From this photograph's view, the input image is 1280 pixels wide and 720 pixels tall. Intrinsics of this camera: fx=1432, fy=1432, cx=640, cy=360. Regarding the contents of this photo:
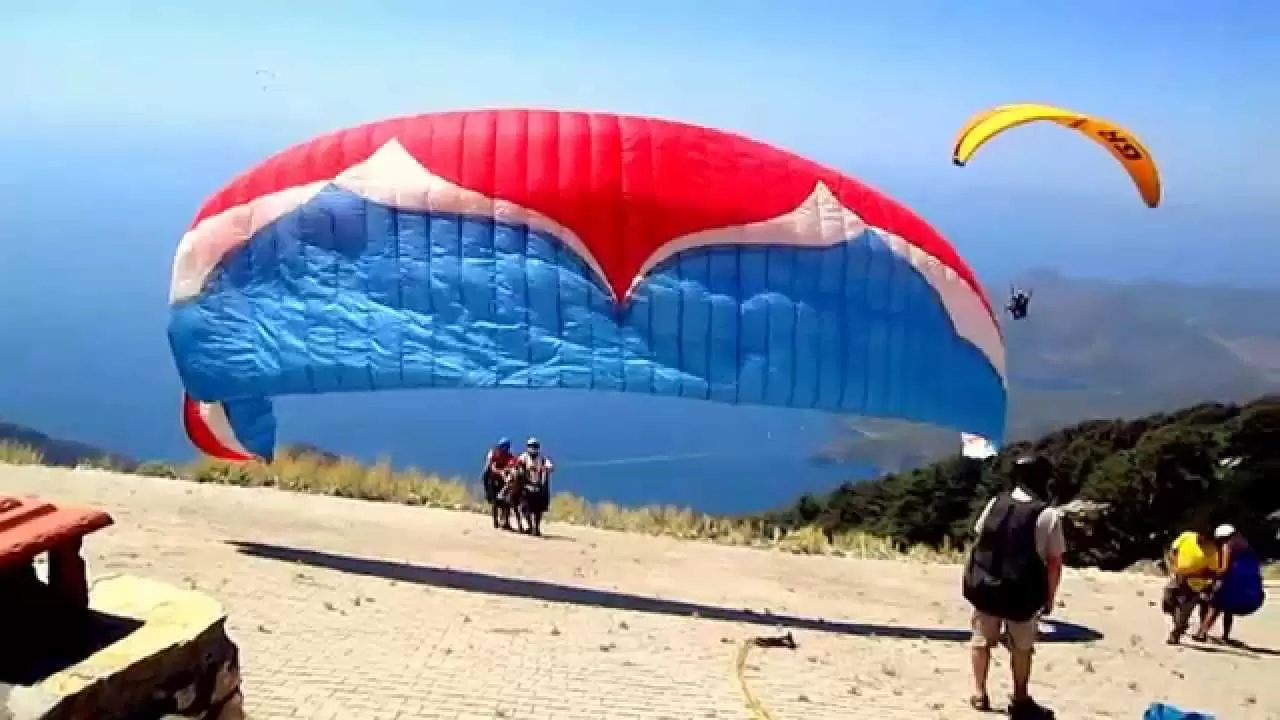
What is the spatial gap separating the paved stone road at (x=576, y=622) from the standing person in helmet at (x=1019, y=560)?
1182 mm

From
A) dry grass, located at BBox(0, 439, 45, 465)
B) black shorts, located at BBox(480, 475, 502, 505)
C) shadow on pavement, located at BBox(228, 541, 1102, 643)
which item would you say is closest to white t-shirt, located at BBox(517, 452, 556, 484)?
black shorts, located at BBox(480, 475, 502, 505)

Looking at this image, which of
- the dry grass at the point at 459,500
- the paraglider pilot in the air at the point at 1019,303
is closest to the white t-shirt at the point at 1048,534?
the paraglider pilot in the air at the point at 1019,303

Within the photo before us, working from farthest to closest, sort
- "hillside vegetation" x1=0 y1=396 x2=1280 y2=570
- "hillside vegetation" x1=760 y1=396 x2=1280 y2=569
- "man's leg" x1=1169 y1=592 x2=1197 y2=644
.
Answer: "hillside vegetation" x1=760 y1=396 x2=1280 y2=569, "hillside vegetation" x1=0 y1=396 x2=1280 y2=570, "man's leg" x1=1169 y1=592 x2=1197 y2=644

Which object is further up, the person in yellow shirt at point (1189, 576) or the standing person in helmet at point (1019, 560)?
the standing person in helmet at point (1019, 560)

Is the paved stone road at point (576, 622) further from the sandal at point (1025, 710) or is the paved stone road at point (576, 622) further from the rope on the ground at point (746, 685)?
the sandal at point (1025, 710)

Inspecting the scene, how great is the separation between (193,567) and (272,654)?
2.75 meters

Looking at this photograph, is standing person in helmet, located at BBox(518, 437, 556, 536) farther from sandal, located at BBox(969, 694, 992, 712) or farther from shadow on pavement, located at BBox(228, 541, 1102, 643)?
sandal, located at BBox(969, 694, 992, 712)

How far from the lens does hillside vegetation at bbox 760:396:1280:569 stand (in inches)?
834

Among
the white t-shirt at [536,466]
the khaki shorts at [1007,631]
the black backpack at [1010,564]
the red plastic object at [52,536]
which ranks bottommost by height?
the white t-shirt at [536,466]

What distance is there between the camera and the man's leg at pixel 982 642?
7883mm

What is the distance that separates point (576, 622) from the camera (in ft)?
34.2

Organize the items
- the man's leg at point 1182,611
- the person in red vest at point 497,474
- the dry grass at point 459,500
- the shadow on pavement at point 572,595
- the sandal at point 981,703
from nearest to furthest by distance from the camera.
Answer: the sandal at point 981,703 → the shadow on pavement at point 572,595 → the man's leg at point 1182,611 → the person in red vest at point 497,474 → the dry grass at point 459,500

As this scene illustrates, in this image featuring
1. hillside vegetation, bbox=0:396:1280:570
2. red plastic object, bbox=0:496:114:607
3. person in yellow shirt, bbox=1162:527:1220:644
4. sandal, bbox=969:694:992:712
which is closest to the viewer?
red plastic object, bbox=0:496:114:607

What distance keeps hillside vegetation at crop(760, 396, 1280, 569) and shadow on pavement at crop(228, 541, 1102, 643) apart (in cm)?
845
